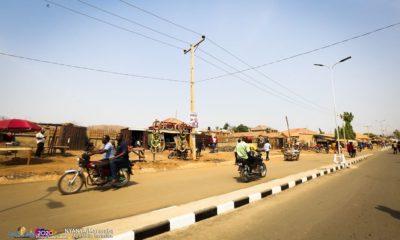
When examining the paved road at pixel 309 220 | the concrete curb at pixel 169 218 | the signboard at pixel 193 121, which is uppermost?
the signboard at pixel 193 121

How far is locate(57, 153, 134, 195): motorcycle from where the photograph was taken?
25.4 feet

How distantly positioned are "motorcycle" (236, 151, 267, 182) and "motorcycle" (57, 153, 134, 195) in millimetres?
4441

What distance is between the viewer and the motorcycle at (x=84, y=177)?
7728 mm

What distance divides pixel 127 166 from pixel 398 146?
48048 mm

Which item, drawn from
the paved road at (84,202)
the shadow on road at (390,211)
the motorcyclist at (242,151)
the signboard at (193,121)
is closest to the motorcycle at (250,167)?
the motorcyclist at (242,151)

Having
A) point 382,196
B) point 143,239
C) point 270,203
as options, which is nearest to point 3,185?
point 143,239

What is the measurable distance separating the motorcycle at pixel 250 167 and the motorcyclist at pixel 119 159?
4513mm

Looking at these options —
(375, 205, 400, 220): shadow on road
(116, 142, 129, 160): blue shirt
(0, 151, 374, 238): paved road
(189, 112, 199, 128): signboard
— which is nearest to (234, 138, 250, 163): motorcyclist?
(0, 151, 374, 238): paved road

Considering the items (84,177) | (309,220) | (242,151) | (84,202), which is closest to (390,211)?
(309,220)

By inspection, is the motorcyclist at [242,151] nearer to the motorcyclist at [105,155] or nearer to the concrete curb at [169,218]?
the concrete curb at [169,218]

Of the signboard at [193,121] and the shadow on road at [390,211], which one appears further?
the signboard at [193,121]

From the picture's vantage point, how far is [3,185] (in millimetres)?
8977

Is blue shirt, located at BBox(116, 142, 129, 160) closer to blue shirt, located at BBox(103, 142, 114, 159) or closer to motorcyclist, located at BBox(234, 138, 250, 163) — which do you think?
blue shirt, located at BBox(103, 142, 114, 159)

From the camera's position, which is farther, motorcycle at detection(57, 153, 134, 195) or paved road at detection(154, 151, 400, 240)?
motorcycle at detection(57, 153, 134, 195)
